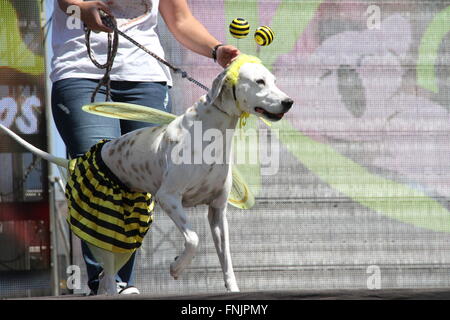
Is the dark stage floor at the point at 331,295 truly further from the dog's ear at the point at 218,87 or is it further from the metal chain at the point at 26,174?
the metal chain at the point at 26,174

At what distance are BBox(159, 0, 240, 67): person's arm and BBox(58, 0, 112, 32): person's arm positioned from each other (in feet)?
0.80

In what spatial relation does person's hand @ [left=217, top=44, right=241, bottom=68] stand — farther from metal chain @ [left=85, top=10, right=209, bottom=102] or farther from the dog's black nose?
the dog's black nose

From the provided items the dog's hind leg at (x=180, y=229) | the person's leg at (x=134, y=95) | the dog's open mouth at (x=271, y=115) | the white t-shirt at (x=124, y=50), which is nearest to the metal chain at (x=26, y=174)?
the white t-shirt at (x=124, y=50)

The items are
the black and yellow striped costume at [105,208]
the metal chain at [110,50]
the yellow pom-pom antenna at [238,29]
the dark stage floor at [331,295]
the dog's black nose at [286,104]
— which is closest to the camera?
the dark stage floor at [331,295]

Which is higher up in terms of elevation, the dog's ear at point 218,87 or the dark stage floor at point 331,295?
the dog's ear at point 218,87

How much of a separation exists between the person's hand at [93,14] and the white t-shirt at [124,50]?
4.5 inches

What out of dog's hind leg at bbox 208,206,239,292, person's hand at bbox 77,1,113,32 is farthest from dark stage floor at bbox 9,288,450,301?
person's hand at bbox 77,1,113,32

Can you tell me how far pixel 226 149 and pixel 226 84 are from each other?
19 cm

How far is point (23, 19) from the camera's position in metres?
4.43

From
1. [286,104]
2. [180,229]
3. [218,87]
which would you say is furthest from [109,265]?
[286,104]

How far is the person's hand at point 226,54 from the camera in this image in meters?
3.06

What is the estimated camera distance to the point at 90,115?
10.8 ft

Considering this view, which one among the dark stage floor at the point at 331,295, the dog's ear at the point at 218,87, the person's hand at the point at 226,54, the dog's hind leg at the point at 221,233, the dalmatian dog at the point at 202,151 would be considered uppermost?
the person's hand at the point at 226,54

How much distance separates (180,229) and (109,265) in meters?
0.38
